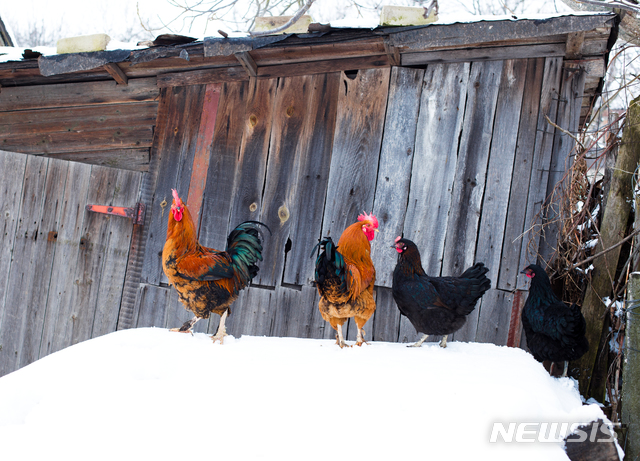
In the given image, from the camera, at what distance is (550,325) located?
3.25m

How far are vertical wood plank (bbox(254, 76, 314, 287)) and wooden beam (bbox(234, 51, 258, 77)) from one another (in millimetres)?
268

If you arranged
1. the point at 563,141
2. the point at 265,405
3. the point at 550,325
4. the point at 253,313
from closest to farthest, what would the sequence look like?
the point at 265,405
the point at 550,325
the point at 563,141
the point at 253,313

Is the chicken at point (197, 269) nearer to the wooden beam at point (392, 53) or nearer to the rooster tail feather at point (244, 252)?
the rooster tail feather at point (244, 252)

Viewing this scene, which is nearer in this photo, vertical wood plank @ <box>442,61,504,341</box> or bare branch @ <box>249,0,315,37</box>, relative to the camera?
bare branch @ <box>249,0,315,37</box>

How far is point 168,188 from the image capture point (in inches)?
179

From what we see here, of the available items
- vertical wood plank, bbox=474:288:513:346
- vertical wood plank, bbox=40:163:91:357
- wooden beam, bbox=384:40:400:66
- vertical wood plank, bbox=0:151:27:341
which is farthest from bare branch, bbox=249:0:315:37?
vertical wood plank, bbox=0:151:27:341

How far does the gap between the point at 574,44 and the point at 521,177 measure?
111 cm

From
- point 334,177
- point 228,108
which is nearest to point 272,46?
point 228,108

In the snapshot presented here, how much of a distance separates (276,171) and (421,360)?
2.26 m

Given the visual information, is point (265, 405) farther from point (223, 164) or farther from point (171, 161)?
point (171, 161)

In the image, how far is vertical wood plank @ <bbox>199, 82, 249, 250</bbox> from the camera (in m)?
4.37

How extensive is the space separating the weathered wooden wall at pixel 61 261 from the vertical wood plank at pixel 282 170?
1.50 meters

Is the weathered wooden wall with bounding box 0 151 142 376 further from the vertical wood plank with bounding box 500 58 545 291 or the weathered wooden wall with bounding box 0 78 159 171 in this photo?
the vertical wood plank with bounding box 500 58 545 291

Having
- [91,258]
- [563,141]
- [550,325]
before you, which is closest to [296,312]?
[550,325]
